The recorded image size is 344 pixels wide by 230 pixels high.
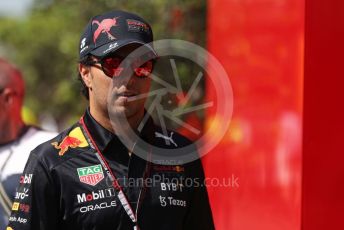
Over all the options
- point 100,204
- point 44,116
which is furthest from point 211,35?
point 44,116

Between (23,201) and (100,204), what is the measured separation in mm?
313

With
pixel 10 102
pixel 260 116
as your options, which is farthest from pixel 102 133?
pixel 10 102

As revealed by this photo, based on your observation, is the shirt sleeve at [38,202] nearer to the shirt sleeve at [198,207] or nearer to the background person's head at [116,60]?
the background person's head at [116,60]

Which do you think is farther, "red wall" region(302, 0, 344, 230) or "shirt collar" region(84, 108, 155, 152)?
"red wall" region(302, 0, 344, 230)

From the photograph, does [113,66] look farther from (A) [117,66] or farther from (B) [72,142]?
(B) [72,142]

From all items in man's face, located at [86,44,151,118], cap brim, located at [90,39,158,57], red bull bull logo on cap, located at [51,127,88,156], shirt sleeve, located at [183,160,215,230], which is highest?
cap brim, located at [90,39,158,57]

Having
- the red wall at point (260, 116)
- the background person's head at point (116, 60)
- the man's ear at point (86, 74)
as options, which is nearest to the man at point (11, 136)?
the red wall at point (260, 116)

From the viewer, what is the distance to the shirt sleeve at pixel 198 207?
11.5 ft

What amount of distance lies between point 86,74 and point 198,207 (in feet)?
2.52

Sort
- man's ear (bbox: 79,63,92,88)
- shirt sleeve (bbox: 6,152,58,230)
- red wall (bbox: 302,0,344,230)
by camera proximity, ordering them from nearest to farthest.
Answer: shirt sleeve (bbox: 6,152,58,230), man's ear (bbox: 79,63,92,88), red wall (bbox: 302,0,344,230)

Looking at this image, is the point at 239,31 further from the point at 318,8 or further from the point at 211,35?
the point at 318,8

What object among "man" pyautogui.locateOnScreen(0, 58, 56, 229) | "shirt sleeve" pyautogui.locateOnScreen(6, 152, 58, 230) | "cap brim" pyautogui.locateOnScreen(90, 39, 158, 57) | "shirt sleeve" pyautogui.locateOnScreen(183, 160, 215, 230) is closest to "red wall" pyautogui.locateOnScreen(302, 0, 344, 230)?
"shirt sleeve" pyautogui.locateOnScreen(183, 160, 215, 230)

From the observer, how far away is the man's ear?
346 cm

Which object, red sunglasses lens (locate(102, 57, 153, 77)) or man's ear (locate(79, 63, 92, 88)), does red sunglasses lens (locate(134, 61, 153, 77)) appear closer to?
red sunglasses lens (locate(102, 57, 153, 77))
